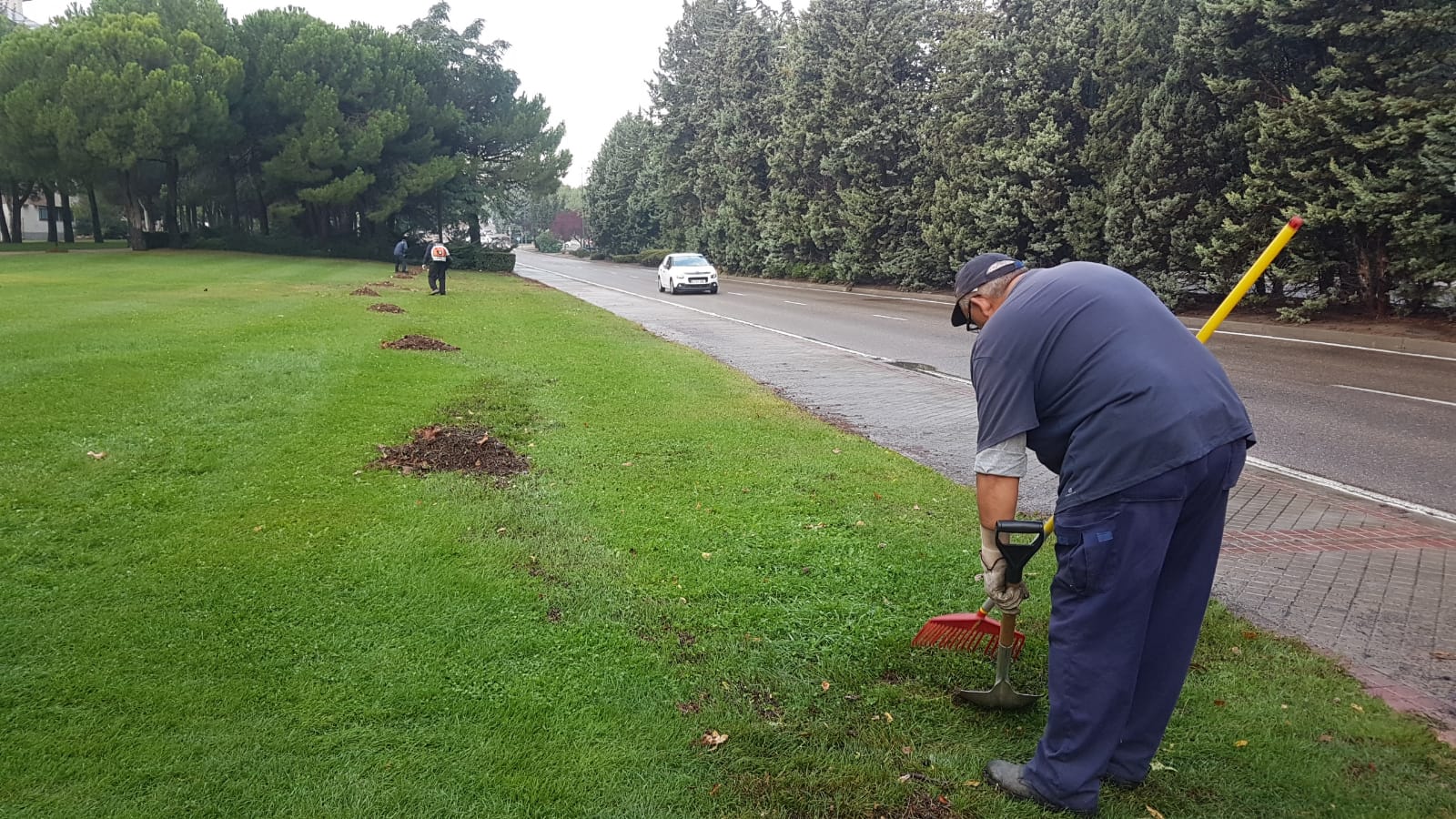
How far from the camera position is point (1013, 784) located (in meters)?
3.07

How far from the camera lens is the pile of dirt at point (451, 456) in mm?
6863

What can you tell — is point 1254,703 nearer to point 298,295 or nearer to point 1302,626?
point 1302,626

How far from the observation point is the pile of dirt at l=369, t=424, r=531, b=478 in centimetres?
686

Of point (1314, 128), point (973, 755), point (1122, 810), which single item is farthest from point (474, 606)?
point (1314, 128)

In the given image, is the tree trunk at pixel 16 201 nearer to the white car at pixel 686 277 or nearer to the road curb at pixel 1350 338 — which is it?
the white car at pixel 686 277

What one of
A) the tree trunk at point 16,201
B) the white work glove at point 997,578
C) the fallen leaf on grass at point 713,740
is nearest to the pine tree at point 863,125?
the white work glove at point 997,578

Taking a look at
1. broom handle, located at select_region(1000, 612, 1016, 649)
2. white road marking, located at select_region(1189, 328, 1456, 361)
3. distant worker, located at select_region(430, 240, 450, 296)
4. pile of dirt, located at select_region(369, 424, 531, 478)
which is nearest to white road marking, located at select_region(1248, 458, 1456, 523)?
broom handle, located at select_region(1000, 612, 1016, 649)

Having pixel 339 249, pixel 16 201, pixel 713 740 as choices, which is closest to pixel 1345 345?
pixel 713 740

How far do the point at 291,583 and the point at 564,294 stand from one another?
82.3ft

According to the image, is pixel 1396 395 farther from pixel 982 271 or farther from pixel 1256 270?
pixel 982 271

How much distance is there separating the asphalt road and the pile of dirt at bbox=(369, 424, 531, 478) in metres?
6.91

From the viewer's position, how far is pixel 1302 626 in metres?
4.49

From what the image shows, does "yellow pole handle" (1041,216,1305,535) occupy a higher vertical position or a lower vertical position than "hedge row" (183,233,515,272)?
higher

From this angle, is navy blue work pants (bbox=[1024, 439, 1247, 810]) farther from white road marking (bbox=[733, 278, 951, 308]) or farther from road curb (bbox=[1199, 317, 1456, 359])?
white road marking (bbox=[733, 278, 951, 308])
